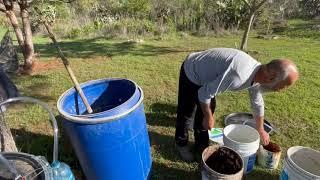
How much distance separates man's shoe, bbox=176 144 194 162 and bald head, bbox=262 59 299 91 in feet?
4.70

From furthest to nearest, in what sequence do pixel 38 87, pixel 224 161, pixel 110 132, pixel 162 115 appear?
pixel 38 87, pixel 162 115, pixel 224 161, pixel 110 132

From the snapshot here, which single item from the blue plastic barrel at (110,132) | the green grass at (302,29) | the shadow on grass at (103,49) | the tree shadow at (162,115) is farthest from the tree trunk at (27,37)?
the green grass at (302,29)

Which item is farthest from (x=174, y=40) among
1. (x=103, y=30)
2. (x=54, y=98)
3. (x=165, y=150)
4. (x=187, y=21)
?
(x=165, y=150)

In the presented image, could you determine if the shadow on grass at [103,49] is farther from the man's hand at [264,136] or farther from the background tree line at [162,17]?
the man's hand at [264,136]

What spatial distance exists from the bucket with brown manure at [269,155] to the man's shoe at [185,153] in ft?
2.44

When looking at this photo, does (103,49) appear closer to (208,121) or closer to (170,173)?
(170,173)

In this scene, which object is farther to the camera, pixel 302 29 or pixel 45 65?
pixel 302 29

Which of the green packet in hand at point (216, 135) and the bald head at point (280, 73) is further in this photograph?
the green packet in hand at point (216, 135)

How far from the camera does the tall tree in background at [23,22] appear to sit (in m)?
5.91

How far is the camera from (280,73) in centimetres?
264

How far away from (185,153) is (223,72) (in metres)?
1.31

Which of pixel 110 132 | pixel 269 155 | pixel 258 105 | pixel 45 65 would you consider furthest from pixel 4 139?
pixel 45 65

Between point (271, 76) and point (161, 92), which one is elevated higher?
point (271, 76)

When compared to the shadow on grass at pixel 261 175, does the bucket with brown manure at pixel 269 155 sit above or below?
above
